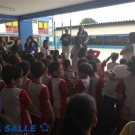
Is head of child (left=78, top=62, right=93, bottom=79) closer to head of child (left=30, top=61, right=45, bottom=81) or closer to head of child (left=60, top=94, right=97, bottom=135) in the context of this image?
head of child (left=30, top=61, right=45, bottom=81)

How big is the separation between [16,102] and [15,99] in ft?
0.11

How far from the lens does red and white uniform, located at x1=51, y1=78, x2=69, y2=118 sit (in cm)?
212

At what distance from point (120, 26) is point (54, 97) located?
1537 centimetres

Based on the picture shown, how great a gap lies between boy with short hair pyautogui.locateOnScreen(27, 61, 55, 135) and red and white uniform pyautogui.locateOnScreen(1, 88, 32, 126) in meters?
0.19

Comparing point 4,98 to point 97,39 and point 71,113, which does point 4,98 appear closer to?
point 71,113

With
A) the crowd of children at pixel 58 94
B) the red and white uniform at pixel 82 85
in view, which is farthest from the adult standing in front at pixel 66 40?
the red and white uniform at pixel 82 85

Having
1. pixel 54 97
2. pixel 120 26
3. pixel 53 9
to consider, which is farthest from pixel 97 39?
pixel 54 97

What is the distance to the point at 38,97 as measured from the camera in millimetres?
1857

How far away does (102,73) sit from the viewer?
3.16 m

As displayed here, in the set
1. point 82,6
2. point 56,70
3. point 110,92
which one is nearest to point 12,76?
point 56,70

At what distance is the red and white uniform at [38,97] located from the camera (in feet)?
5.98

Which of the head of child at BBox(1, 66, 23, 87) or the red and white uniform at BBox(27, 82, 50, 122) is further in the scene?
the red and white uniform at BBox(27, 82, 50, 122)

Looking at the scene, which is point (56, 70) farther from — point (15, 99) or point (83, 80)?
point (15, 99)

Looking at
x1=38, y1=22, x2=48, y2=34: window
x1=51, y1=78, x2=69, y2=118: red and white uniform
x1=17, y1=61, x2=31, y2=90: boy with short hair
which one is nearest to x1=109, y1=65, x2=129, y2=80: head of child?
x1=51, y1=78, x2=69, y2=118: red and white uniform
